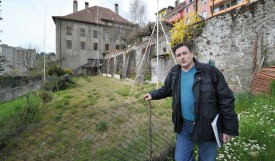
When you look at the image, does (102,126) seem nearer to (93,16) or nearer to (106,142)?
(106,142)

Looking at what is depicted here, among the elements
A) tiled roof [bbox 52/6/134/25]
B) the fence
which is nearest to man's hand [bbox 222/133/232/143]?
the fence

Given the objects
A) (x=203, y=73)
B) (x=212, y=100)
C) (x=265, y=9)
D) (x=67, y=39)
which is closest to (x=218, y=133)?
(x=212, y=100)

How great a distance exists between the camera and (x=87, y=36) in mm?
28984

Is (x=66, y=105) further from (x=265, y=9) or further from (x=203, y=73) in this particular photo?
(x=265, y=9)

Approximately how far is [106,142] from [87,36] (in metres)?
28.2

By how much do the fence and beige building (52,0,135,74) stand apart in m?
21.8

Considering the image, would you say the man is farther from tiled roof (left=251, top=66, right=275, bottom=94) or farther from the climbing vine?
the climbing vine

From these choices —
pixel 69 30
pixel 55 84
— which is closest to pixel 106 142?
pixel 55 84

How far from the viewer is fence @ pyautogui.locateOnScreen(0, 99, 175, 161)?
9.04ft

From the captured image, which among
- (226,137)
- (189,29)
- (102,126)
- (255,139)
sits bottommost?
(102,126)

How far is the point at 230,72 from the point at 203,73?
6832 mm

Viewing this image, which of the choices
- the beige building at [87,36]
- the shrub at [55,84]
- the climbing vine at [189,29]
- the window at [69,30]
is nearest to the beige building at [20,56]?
the beige building at [87,36]

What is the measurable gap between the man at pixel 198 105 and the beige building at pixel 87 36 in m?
24.4

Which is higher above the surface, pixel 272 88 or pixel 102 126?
pixel 272 88
